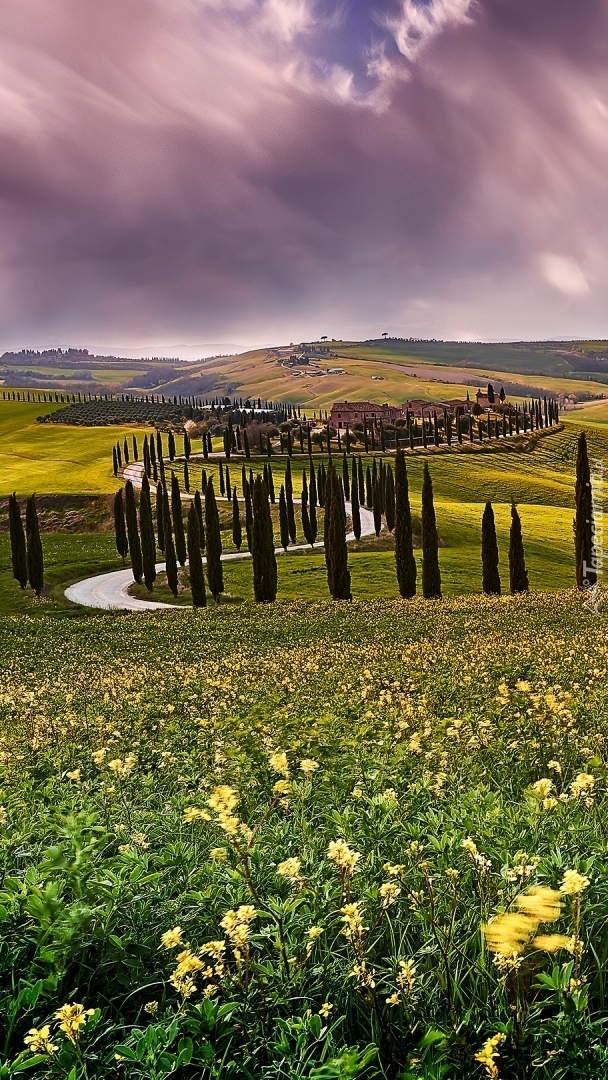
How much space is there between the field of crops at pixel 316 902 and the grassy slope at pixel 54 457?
344 ft

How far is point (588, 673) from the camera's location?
1094 cm

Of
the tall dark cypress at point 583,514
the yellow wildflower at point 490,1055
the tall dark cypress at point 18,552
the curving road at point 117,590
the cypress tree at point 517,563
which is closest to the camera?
the yellow wildflower at point 490,1055

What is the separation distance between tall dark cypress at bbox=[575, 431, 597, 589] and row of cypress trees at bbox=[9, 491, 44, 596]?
1909 inches

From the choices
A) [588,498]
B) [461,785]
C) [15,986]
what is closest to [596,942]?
[461,785]

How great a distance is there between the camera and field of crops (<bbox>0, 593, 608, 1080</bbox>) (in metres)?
3.01

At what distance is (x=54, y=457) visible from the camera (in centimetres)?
14288

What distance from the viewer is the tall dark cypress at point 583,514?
153ft

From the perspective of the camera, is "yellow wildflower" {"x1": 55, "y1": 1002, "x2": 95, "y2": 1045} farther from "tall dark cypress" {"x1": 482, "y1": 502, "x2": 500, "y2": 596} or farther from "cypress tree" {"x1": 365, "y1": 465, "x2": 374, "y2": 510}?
"cypress tree" {"x1": 365, "y1": 465, "x2": 374, "y2": 510}

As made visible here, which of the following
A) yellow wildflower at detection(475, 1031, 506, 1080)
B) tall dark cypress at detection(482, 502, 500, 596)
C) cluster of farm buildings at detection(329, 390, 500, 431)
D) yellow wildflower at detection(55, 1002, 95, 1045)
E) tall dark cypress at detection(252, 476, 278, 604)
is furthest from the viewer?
cluster of farm buildings at detection(329, 390, 500, 431)

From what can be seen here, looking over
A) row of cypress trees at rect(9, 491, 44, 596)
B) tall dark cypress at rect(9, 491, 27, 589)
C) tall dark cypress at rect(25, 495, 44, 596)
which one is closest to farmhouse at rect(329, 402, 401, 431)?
row of cypress trees at rect(9, 491, 44, 596)

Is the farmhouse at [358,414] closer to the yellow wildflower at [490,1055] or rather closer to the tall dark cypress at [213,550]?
the tall dark cypress at [213,550]

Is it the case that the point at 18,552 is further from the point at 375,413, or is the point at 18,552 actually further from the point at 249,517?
the point at 375,413

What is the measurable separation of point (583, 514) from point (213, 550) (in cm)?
3165

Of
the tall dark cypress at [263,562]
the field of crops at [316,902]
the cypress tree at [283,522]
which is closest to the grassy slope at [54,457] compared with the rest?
the cypress tree at [283,522]
